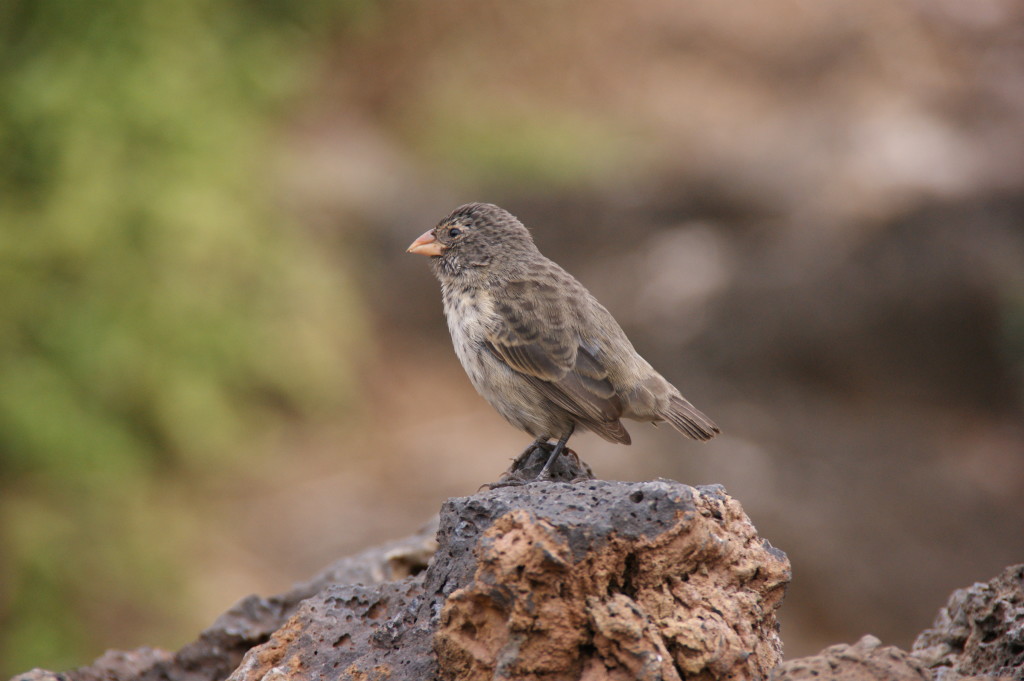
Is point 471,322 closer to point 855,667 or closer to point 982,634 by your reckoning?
point 982,634

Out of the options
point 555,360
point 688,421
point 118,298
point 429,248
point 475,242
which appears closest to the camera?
point 555,360

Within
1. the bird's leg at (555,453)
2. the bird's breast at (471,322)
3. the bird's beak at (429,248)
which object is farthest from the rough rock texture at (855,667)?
the bird's beak at (429,248)

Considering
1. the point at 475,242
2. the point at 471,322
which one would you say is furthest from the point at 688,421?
the point at 475,242

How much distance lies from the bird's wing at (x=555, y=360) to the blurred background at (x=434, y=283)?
4.39 m

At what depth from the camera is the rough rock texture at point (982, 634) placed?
3.60 meters

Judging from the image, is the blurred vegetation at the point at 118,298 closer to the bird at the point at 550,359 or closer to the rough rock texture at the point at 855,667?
the bird at the point at 550,359

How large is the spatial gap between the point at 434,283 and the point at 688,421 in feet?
26.0

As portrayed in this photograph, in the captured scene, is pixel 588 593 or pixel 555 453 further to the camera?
pixel 555 453

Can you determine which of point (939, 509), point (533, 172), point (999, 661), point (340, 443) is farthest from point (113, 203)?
point (939, 509)

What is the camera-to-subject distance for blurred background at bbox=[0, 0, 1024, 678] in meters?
8.13

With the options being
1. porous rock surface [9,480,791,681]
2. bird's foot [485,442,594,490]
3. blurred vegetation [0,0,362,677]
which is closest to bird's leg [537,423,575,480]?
bird's foot [485,442,594,490]

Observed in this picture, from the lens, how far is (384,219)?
12680 millimetres

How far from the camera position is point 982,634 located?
3.79 m

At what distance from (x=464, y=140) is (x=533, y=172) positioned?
1261mm
